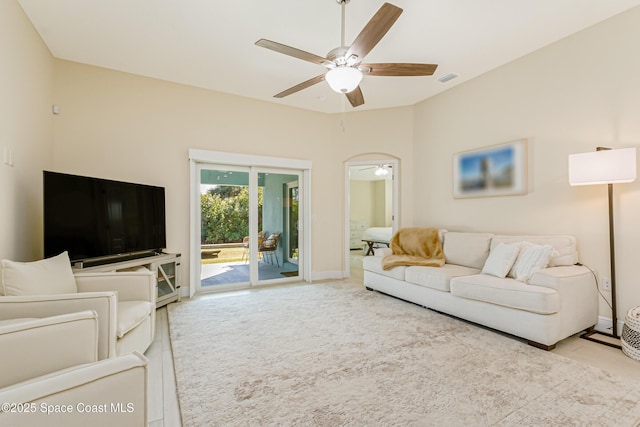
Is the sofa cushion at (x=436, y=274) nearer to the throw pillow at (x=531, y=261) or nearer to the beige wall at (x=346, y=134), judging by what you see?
the throw pillow at (x=531, y=261)

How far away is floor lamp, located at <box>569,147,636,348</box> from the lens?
2.54 m

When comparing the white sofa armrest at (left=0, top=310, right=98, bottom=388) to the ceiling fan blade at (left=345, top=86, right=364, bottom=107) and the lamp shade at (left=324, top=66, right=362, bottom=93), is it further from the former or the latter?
the ceiling fan blade at (left=345, top=86, right=364, bottom=107)

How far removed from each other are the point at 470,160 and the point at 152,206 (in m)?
4.34

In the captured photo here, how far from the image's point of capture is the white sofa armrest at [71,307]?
1712 millimetres

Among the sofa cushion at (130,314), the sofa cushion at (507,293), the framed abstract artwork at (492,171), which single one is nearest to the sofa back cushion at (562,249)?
the sofa cushion at (507,293)

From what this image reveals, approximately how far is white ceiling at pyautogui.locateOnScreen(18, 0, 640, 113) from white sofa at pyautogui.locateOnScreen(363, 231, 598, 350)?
A: 2155mm

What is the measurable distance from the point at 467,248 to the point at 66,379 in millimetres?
3927

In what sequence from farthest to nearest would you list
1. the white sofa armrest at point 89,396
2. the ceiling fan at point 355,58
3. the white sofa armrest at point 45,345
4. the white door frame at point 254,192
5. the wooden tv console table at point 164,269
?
the white door frame at point 254,192 → the wooden tv console table at point 164,269 → the ceiling fan at point 355,58 → the white sofa armrest at point 45,345 → the white sofa armrest at point 89,396

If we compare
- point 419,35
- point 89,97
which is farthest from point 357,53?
point 89,97

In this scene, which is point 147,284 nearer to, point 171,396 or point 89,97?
point 171,396

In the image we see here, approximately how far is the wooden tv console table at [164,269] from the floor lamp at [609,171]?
4406mm

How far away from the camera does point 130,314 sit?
219 cm

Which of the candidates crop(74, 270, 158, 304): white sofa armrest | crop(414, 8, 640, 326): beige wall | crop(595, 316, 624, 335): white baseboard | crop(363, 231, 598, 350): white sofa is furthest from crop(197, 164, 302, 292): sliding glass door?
crop(595, 316, 624, 335): white baseboard

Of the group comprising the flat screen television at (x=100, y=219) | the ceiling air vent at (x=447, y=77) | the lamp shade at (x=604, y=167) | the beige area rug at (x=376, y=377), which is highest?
the ceiling air vent at (x=447, y=77)
